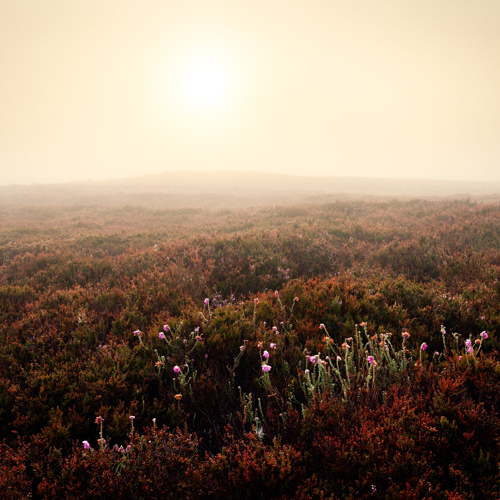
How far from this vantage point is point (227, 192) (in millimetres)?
42906

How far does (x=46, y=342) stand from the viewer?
4.17 metres

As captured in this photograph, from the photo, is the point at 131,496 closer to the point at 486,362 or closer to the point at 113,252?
the point at 486,362

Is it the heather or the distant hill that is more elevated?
the distant hill

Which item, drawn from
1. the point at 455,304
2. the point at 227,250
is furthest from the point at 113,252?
the point at 455,304

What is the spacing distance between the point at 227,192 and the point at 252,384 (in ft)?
135

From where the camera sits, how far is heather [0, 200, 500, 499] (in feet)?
6.53

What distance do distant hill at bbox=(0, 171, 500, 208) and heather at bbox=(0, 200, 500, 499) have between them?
2255 centimetres

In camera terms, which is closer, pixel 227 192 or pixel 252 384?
pixel 252 384

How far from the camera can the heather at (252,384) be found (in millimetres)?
1989

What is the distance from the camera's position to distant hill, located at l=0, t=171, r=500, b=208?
104 ft

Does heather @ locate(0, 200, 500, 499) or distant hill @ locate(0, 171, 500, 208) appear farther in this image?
distant hill @ locate(0, 171, 500, 208)

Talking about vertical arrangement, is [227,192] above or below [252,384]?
above

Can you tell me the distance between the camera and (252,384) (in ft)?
10.9

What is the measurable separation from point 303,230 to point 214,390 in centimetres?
945
